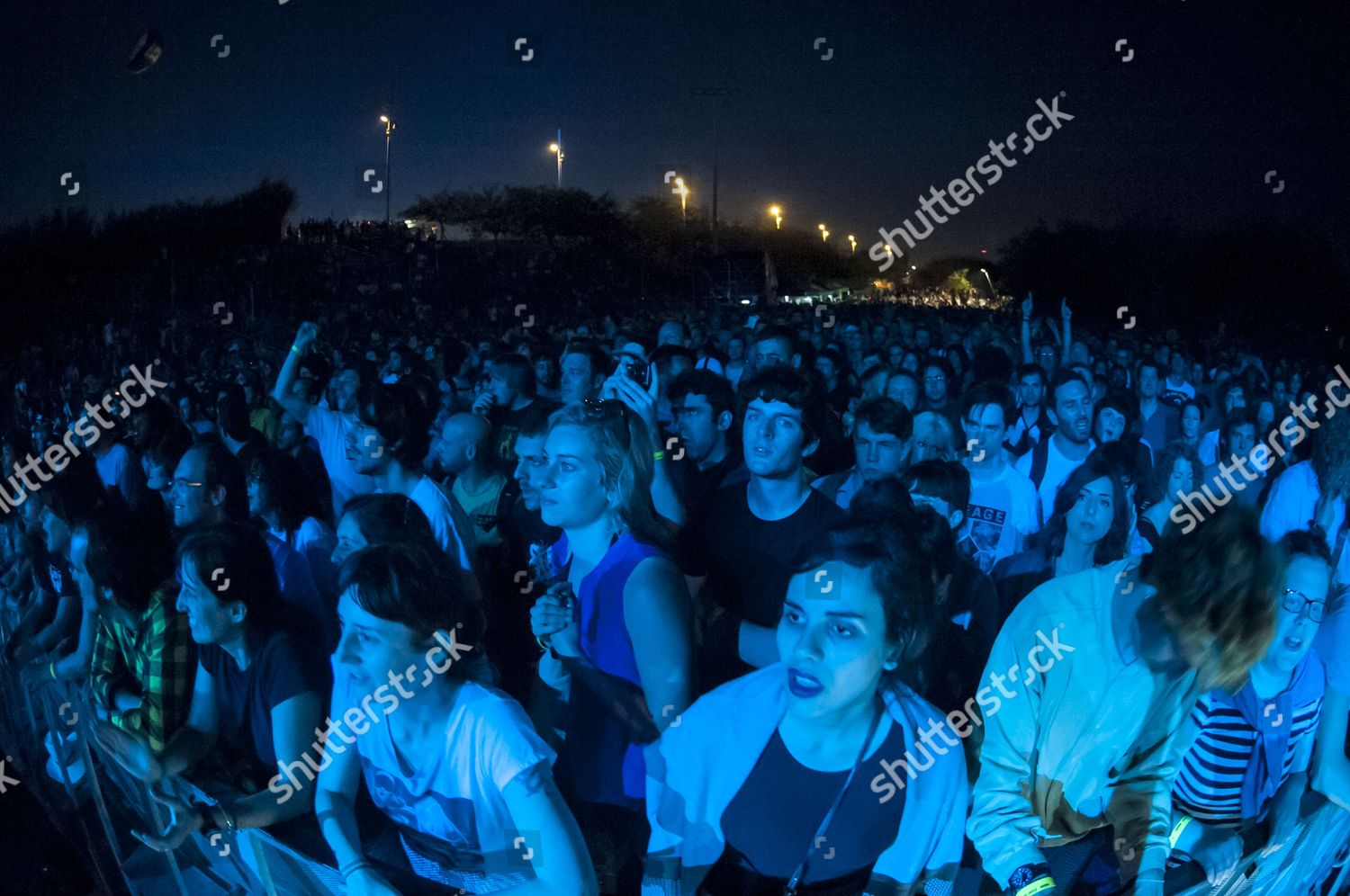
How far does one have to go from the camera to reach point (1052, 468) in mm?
4105

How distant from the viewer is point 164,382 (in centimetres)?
412

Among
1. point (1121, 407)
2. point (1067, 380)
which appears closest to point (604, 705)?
point (1067, 380)

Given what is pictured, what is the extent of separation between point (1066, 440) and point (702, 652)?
216 centimetres

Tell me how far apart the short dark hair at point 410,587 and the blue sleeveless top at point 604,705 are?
0.93 feet

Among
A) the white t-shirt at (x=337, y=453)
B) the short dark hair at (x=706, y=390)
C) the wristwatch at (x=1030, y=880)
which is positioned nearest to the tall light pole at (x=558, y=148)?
the short dark hair at (x=706, y=390)

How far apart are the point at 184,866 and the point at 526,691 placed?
35.0 inches

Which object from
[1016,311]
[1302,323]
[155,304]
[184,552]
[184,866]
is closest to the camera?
[184,552]

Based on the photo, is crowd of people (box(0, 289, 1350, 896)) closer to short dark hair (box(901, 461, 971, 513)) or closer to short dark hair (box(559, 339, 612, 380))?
short dark hair (box(901, 461, 971, 513))

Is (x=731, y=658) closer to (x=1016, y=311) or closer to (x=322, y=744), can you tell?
(x=322, y=744)

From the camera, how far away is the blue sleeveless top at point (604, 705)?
90.4 inches

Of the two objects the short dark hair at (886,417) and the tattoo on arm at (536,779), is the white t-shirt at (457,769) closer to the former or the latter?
the tattoo on arm at (536,779)

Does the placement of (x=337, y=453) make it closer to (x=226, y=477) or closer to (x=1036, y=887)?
(x=226, y=477)

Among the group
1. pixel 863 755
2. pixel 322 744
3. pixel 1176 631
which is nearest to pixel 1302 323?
pixel 1176 631

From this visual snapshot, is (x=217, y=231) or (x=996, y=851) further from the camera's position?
(x=217, y=231)
